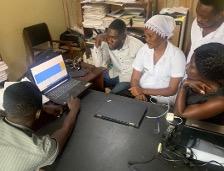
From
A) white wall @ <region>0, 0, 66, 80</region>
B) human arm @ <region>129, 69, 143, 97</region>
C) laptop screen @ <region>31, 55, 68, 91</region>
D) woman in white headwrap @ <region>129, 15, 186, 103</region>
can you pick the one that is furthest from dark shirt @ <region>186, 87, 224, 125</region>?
white wall @ <region>0, 0, 66, 80</region>

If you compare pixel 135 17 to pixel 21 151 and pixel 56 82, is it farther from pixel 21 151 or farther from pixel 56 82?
pixel 21 151

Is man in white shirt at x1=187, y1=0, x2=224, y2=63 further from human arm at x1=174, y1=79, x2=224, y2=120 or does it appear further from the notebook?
the notebook

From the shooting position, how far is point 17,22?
3.11 meters

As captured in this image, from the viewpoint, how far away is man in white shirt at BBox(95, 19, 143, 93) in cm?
227

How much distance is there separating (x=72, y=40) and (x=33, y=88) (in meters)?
2.48

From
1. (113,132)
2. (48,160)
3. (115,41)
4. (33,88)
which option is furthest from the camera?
(115,41)

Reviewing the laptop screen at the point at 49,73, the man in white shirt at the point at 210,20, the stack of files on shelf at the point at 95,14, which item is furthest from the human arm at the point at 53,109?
the stack of files on shelf at the point at 95,14

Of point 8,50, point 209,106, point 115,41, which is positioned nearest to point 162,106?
point 209,106

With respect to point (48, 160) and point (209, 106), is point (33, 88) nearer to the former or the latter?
point (48, 160)

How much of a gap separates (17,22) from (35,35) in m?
0.27

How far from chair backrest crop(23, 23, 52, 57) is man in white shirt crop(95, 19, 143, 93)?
1.20 metres

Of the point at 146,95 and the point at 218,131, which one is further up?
the point at 218,131

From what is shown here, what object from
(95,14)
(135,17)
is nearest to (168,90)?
(135,17)

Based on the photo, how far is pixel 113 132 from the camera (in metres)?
1.31
